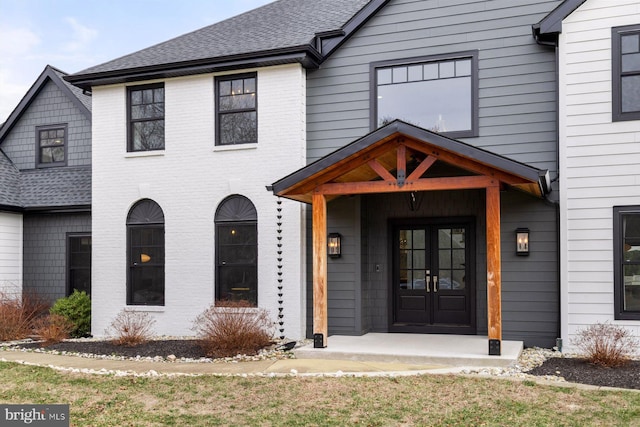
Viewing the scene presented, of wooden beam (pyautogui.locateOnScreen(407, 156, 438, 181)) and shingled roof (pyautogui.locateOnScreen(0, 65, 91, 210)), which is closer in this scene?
wooden beam (pyautogui.locateOnScreen(407, 156, 438, 181))

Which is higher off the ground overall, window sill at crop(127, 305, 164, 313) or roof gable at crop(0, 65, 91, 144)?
roof gable at crop(0, 65, 91, 144)

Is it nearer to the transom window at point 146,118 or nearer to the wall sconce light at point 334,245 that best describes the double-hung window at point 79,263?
the transom window at point 146,118

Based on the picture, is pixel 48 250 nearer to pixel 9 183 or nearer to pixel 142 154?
pixel 9 183

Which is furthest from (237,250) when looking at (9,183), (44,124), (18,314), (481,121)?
(44,124)

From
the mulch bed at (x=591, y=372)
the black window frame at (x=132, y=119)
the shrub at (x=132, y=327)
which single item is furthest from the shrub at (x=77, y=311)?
the mulch bed at (x=591, y=372)

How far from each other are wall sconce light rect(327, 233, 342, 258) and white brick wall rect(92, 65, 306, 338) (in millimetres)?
594

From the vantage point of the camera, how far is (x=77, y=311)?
12.8 m

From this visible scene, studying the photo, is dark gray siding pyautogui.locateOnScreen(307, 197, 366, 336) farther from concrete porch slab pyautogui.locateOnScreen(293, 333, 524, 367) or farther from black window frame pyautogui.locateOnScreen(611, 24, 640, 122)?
black window frame pyautogui.locateOnScreen(611, 24, 640, 122)

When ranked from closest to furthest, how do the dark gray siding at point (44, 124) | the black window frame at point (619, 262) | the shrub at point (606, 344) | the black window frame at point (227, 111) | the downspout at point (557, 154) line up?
the shrub at point (606, 344) < the black window frame at point (619, 262) < the downspout at point (557, 154) < the black window frame at point (227, 111) < the dark gray siding at point (44, 124)

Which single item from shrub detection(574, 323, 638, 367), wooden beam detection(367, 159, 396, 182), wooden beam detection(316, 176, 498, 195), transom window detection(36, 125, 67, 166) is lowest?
shrub detection(574, 323, 638, 367)

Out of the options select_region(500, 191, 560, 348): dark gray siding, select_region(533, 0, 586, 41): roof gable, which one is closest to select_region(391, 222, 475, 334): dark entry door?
select_region(500, 191, 560, 348): dark gray siding

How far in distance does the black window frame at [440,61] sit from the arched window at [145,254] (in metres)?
4.95

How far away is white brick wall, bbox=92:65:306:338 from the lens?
1136cm

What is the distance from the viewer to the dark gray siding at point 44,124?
15016 mm
